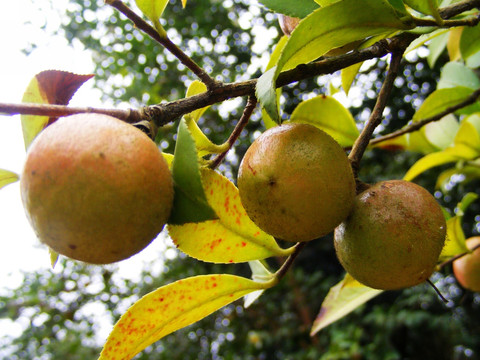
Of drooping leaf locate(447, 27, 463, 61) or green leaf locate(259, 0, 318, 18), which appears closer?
green leaf locate(259, 0, 318, 18)

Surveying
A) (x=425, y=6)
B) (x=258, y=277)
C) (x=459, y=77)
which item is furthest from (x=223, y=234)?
(x=459, y=77)

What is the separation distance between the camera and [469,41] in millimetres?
1092

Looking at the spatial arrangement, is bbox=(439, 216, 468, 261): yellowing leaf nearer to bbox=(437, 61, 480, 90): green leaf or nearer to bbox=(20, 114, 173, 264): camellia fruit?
bbox=(437, 61, 480, 90): green leaf

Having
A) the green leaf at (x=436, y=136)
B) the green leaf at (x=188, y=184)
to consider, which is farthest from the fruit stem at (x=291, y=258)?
the green leaf at (x=436, y=136)

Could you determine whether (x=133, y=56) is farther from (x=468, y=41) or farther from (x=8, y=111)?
(x=8, y=111)

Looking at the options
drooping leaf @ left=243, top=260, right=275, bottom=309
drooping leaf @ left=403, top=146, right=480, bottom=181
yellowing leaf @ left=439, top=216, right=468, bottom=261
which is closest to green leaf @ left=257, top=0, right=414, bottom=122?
drooping leaf @ left=243, top=260, right=275, bottom=309

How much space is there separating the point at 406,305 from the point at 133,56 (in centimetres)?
286

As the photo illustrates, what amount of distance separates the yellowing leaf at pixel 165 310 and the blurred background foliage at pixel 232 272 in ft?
8.10

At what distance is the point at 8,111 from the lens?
434 millimetres

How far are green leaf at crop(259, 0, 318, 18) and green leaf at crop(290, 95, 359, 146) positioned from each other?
25cm

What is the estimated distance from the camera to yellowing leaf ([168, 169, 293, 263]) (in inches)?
25.5

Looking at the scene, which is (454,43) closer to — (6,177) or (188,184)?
(188,184)

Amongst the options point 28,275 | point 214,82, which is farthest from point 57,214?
point 28,275

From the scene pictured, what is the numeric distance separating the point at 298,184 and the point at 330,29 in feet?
0.71
